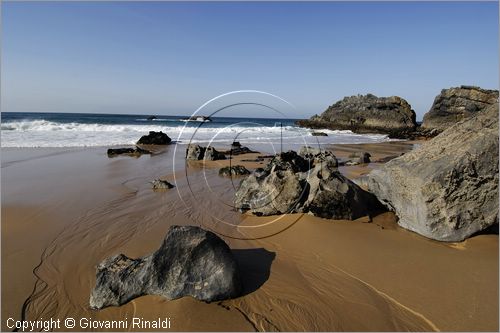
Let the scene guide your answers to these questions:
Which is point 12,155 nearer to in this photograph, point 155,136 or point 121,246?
point 155,136

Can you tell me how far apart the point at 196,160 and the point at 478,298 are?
12.7 meters

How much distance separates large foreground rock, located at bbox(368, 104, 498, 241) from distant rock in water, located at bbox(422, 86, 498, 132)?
4868 centimetres

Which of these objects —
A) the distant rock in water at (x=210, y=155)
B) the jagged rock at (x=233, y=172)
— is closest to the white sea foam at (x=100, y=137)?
the distant rock in water at (x=210, y=155)

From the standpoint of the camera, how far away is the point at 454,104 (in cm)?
4928

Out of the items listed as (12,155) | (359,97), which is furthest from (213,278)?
(359,97)

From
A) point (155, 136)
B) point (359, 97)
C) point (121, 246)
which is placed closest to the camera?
point (121, 246)

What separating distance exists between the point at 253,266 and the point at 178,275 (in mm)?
1196

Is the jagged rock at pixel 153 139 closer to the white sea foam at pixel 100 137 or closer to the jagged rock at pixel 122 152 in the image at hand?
the white sea foam at pixel 100 137

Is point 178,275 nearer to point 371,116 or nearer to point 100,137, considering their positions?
point 100,137

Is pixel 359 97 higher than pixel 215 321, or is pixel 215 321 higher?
pixel 359 97

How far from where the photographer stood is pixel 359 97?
67500mm

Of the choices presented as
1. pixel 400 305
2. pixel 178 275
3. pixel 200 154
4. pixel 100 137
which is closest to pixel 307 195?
pixel 400 305

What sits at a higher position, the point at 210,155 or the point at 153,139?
the point at 153,139

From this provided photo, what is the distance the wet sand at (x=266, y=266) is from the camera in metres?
3.29
